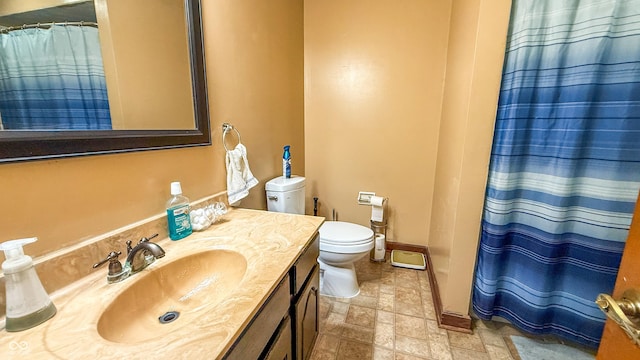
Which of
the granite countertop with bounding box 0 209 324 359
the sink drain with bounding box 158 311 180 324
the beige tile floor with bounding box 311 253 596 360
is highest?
the granite countertop with bounding box 0 209 324 359

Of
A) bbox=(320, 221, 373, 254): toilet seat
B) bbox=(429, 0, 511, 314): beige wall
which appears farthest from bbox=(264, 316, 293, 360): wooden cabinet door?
bbox=(429, 0, 511, 314): beige wall

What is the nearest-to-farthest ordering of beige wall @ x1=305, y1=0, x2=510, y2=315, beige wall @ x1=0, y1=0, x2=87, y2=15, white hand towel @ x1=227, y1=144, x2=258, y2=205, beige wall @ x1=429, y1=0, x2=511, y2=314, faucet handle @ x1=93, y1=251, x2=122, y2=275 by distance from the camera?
beige wall @ x1=0, y1=0, x2=87, y2=15
faucet handle @ x1=93, y1=251, x2=122, y2=275
beige wall @ x1=429, y1=0, x2=511, y2=314
white hand towel @ x1=227, y1=144, x2=258, y2=205
beige wall @ x1=305, y1=0, x2=510, y2=315

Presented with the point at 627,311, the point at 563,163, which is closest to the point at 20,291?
the point at 627,311

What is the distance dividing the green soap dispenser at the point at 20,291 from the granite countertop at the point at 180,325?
0.02 metres

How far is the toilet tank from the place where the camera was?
168cm

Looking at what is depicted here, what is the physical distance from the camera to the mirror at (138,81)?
64 centimetres

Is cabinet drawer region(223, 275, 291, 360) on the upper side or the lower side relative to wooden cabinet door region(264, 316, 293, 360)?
upper

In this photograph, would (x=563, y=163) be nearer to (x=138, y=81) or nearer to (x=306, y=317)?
(x=306, y=317)

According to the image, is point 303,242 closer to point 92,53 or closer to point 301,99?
point 92,53

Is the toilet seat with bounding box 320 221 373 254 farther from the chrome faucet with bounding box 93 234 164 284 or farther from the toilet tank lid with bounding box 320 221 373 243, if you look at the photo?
the chrome faucet with bounding box 93 234 164 284

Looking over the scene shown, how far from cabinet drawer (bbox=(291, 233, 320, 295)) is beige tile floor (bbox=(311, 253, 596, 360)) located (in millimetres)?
636

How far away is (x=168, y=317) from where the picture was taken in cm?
75

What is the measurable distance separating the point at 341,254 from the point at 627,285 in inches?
52.8

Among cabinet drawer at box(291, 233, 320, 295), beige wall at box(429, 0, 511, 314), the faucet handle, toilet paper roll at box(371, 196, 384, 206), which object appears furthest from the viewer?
toilet paper roll at box(371, 196, 384, 206)
